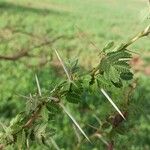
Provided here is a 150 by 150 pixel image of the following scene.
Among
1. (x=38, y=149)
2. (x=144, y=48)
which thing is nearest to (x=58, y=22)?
(x=144, y=48)

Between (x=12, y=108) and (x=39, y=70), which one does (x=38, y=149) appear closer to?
(x=12, y=108)

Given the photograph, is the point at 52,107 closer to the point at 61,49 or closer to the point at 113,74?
the point at 113,74

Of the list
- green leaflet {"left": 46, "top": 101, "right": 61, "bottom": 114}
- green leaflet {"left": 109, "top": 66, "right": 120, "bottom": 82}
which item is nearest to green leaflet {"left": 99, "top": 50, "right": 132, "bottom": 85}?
green leaflet {"left": 109, "top": 66, "right": 120, "bottom": 82}

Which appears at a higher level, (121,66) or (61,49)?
(121,66)

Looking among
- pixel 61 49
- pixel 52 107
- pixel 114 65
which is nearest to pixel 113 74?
pixel 114 65

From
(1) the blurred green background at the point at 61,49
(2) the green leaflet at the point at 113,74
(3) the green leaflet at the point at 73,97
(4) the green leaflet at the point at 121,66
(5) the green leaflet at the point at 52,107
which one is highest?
(4) the green leaflet at the point at 121,66

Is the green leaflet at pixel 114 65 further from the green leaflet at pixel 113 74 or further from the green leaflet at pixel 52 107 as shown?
the green leaflet at pixel 52 107

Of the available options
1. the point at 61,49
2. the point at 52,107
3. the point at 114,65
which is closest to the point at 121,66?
the point at 114,65

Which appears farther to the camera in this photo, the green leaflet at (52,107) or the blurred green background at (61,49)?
the blurred green background at (61,49)

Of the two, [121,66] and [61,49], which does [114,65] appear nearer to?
[121,66]

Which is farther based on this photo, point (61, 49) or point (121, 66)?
point (61, 49)

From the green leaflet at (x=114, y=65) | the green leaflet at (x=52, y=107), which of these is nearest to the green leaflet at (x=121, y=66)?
the green leaflet at (x=114, y=65)
